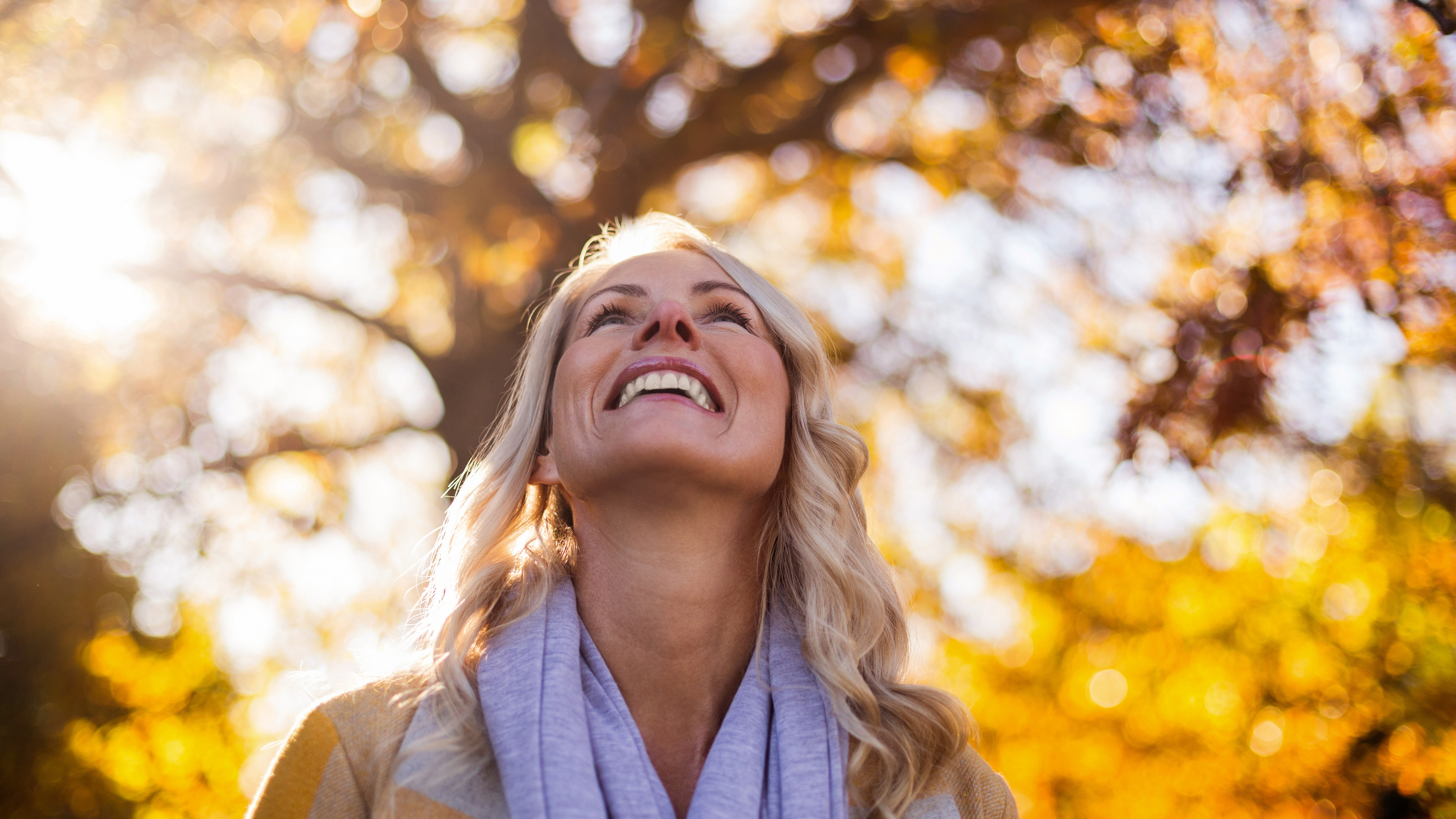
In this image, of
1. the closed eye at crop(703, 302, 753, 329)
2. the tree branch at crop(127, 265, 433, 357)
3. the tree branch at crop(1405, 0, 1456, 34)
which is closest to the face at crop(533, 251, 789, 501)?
the closed eye at crop(703, 302, 753, 329)

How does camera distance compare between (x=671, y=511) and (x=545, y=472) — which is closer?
(x=671, y=511)

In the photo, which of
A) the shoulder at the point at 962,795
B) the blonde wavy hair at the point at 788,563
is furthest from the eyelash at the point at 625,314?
the shoulder at the point at 962,795

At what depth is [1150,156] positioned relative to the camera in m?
5.23

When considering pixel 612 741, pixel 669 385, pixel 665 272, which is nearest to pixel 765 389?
pixel 669 385

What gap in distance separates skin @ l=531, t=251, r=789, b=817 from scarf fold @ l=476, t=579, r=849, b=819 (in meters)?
0.11

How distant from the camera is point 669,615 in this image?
2523mm

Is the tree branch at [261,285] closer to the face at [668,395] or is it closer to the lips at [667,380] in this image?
the face at [668,395]

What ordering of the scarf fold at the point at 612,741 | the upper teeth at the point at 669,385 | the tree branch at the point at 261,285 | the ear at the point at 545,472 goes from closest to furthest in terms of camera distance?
the scarf fold at the point at 612,741, the upper teeth at the point at 669,385, the ear at the point at 545,472, the tree branch at the point at 261,285

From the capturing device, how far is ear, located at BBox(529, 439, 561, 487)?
2.81 m

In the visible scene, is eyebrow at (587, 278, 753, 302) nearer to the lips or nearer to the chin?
the lips

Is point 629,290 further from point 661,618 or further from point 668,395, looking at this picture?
point 661,618

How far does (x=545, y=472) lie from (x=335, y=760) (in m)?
1.01

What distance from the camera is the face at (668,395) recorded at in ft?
7.93

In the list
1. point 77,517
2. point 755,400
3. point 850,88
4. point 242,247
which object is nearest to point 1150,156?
point 850,88
